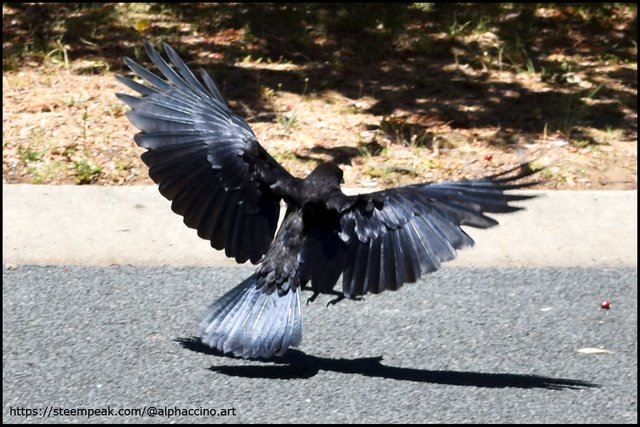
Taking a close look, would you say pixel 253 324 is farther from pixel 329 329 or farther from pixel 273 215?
pixel 329 329

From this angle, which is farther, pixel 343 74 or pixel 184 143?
pixel 343 74

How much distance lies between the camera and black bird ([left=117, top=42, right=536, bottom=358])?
4.78 m

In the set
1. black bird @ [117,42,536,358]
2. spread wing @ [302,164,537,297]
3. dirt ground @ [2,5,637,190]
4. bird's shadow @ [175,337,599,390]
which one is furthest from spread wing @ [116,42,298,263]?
dirt ground @ [2,5,637,190]

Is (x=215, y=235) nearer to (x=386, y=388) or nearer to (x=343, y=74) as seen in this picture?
(x=386, y=388)

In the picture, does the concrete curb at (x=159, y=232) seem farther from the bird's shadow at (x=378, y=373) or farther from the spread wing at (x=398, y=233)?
the spread wing at (x=398, y=233)

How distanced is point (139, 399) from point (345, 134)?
394 cm

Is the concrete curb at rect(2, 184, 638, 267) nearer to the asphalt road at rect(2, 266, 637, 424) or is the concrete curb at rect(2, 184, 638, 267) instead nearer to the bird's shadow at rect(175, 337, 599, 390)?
the asphalt road at rect(2, 266, 637, 424)

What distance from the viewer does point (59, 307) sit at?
577cm

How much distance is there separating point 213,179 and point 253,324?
Result: 0.87 meters

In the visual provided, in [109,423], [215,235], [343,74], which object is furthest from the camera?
[343,74]

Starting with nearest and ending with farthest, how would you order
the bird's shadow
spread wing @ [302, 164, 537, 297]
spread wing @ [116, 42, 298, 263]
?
spread wing @ [302, 164, 537, 297], the bird's shadow, spread wing @ [116, 42, 298, 263]

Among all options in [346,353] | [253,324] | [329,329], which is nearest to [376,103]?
[329,329]

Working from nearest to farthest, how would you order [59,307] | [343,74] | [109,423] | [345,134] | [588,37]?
1. [109,423]
2. [59,307]
3. [345,134]
4. [343,74]
5. [588,37]

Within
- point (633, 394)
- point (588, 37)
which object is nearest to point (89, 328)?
point (633, 394)
